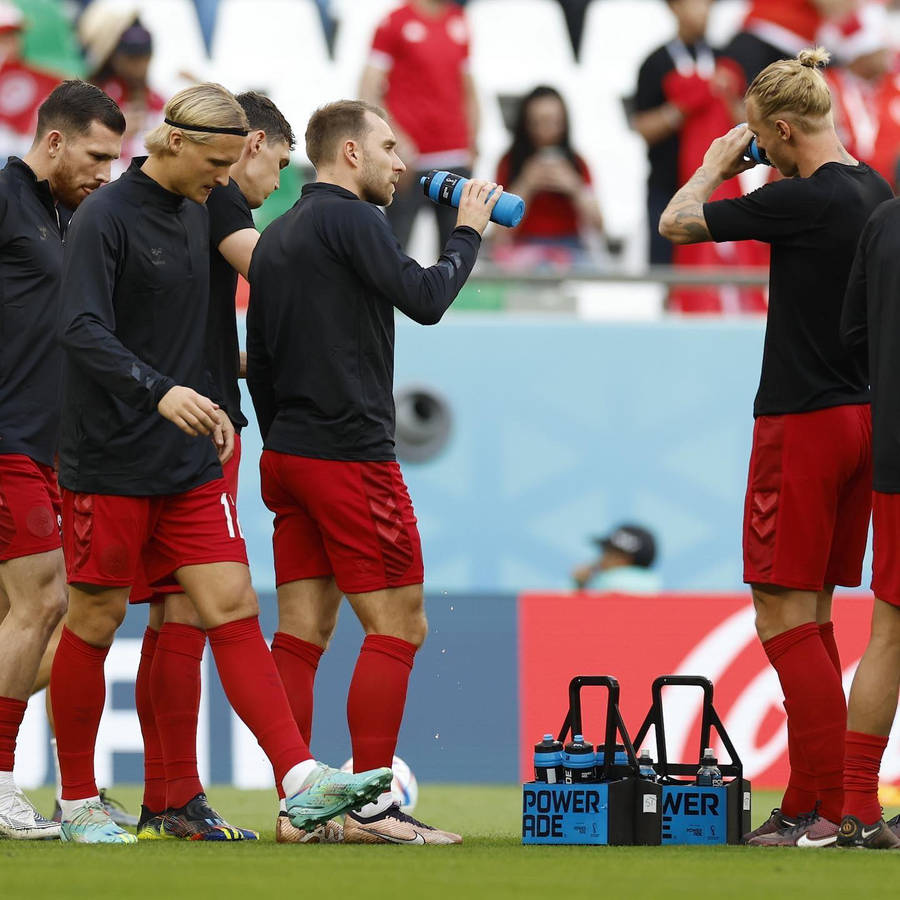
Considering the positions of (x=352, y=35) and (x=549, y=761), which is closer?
(x=549, y=761)

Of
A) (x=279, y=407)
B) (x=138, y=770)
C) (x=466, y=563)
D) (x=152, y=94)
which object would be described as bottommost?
(x=138, y=770)

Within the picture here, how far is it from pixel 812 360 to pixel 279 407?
1.76 metres

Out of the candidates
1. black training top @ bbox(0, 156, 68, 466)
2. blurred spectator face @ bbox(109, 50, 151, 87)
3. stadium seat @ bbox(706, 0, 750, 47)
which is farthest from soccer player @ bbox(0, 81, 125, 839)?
stadium seat @ bbox(706, 0, 750, 47)

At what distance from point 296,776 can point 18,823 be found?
1129mm

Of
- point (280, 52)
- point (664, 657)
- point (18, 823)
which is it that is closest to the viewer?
point (18, 823)

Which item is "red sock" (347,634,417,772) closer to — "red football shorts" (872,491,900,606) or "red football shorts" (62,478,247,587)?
"red football shorts" (62,478,247,587)

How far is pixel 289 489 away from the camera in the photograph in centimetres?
634

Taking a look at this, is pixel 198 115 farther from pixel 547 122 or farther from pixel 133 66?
pixel 547 122

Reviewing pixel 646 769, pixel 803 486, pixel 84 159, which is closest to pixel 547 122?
pixel 84 159

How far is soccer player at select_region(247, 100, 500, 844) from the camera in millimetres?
6148

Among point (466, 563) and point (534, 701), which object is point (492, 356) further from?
point (534, 701)

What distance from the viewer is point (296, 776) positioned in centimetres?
580

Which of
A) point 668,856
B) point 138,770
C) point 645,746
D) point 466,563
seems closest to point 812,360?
point 668,856

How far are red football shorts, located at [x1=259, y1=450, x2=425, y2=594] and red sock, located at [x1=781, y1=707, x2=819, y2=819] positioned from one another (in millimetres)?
1340
